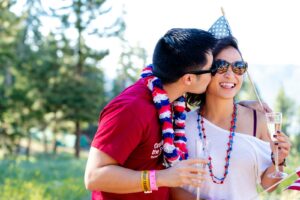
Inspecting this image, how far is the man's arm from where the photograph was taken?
2.42 meters

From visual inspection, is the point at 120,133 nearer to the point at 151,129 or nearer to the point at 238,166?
the point at 151,129

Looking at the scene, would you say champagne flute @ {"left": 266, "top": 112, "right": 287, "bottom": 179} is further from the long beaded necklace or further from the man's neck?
the man's neck

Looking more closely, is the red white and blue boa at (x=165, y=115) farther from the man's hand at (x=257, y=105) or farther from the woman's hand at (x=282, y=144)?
the man's hand at (x=257, y=105)

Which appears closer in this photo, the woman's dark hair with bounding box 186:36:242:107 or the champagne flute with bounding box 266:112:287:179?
the champagne flute with bounding box 266:112:287:179

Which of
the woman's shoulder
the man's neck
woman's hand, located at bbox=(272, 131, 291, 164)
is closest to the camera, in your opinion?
the man's neck

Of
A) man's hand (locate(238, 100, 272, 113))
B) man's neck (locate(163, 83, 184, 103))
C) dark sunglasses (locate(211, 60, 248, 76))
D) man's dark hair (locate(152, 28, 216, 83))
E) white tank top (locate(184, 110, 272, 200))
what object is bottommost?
white tank top (locate(184, 110, 272, 200))

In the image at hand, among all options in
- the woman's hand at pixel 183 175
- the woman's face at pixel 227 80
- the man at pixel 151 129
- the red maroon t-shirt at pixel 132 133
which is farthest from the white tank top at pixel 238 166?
the woman's hand at pixel 183 175

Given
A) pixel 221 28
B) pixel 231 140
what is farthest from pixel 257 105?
pixel 221 28

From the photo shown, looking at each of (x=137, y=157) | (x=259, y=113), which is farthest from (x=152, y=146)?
(x=259, y=113)

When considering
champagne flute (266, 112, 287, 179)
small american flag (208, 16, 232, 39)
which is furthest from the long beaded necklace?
small american flag (208, 16, 232, 39)

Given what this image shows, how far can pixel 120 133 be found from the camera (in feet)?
8.11

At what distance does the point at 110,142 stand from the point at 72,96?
25.3m

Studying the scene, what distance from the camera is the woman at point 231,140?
320 cm

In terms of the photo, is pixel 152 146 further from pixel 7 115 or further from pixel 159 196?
pixel 7 115
